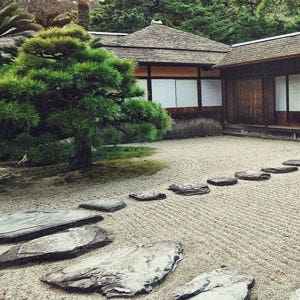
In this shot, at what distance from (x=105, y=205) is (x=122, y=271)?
2.33 m

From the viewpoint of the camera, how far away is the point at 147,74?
14.7 meters

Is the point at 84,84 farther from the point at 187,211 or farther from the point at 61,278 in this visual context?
the point at 61,278

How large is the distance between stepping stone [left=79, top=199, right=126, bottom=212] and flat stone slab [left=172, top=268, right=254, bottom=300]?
251 cm

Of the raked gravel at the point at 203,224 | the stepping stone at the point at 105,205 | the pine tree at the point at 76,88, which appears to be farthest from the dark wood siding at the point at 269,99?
the stepping stone at the point at 105,205

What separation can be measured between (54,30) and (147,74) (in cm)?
692

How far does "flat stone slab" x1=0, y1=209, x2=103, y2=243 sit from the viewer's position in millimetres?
→ 4344

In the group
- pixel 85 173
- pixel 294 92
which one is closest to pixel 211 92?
pixel 294 92

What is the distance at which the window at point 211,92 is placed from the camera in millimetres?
16094

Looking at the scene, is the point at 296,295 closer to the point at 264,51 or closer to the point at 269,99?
the point at 269,99

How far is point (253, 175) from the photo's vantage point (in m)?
7.22

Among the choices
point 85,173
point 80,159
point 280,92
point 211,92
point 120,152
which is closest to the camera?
point 85,173

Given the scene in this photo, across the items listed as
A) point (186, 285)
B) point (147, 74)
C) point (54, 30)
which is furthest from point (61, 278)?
point (147, 74)

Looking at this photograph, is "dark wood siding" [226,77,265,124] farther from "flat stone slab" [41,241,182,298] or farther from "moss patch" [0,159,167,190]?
"flat stone slab" [41,241,182,298]

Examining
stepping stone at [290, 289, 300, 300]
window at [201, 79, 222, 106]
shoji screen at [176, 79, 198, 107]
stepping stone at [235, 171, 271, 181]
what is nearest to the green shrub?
stepping stone at [235, 171, 271, 181]
